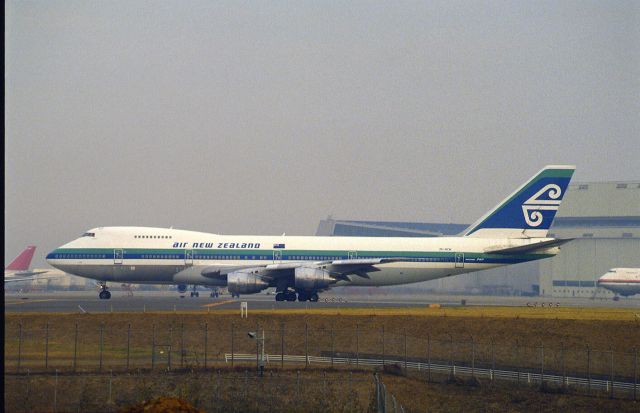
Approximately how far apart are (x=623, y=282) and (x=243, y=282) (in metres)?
68.4

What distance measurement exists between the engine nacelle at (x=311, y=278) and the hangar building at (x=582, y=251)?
65160mm

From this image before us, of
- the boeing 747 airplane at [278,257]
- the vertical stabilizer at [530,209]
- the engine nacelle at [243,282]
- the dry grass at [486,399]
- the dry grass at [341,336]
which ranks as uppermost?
the vertical stabilizer at [530,209]

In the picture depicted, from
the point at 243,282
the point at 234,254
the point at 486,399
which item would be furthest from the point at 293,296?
the point at 486,399

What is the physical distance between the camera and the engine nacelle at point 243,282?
211 ft

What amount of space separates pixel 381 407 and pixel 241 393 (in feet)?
22.2

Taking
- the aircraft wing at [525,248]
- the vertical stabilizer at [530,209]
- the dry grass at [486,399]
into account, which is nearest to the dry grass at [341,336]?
the dry grass at [486,399]

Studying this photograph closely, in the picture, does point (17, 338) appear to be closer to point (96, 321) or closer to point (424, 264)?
point (96, 321)

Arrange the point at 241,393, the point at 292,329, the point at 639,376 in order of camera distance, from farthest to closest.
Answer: the point at 292,329 < the point at 639,376 < the point at 241,393

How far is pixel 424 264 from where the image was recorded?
68.8 meters

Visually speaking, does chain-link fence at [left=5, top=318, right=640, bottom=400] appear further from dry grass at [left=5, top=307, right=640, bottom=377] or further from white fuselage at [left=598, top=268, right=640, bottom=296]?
white fuselage at [left=598, top=268, right=640, bottom=296]

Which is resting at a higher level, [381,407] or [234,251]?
[234,251]

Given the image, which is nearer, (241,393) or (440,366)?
(241,393)

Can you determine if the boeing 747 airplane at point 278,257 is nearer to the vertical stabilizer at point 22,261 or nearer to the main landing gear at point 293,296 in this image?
the main landing gear at point 293,296

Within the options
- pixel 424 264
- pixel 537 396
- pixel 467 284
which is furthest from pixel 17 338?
pixel 467 284
